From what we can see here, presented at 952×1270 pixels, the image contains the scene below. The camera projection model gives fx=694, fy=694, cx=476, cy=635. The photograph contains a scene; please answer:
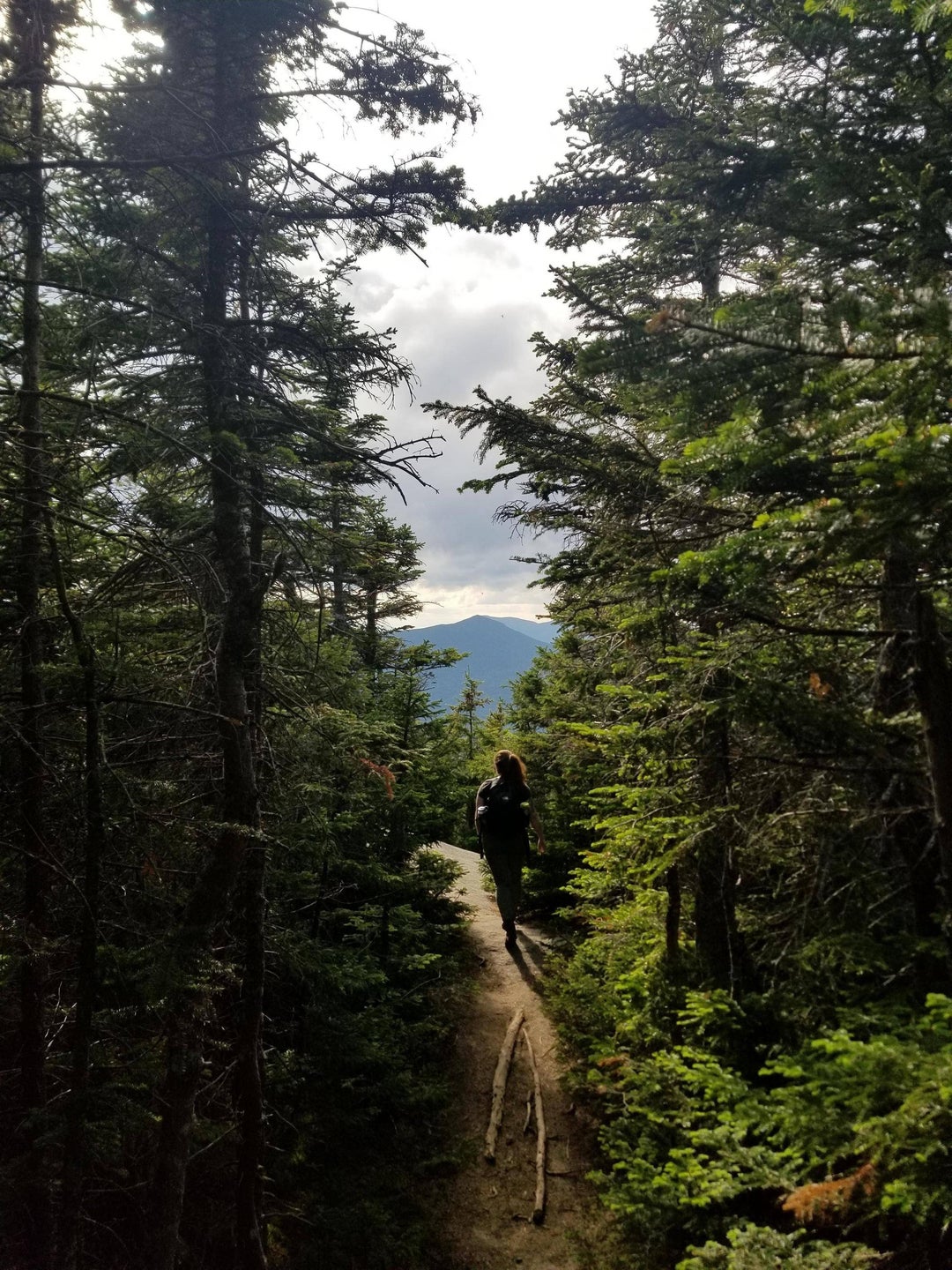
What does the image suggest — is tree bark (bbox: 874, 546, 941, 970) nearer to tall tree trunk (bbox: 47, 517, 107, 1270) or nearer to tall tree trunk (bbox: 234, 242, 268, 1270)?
tall tree trunk (bbox: 47, 517, 107, 1270)

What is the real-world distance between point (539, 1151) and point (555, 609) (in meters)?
6.49

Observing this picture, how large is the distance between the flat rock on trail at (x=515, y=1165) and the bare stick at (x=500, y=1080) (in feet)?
0.21

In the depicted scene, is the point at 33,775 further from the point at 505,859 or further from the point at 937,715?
the point at 937,715

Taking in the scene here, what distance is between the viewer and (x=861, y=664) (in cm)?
526

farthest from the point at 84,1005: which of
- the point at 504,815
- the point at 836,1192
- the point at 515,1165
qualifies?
the point at 504,815

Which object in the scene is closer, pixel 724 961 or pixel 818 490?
pixel 818 490

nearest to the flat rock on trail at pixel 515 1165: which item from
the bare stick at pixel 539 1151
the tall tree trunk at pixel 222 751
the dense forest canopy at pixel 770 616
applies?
the bare stick at pixel 539 1151

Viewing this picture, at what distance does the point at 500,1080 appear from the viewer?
27.5 feet

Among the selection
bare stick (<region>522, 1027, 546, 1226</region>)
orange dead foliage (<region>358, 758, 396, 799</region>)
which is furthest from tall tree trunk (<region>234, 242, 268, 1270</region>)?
bare stick (<region>522, 1027, 546, 1226</region>)

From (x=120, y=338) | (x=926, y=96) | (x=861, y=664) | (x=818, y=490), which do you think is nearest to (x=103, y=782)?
(x=120, y=338)

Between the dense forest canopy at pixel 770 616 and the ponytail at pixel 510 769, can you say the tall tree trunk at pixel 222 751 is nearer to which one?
the dense forest canopy at pixel 770 616

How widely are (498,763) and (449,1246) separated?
5.13 meters

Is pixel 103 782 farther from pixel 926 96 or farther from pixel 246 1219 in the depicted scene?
pixel 926 96

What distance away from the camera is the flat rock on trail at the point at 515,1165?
6219 mm
